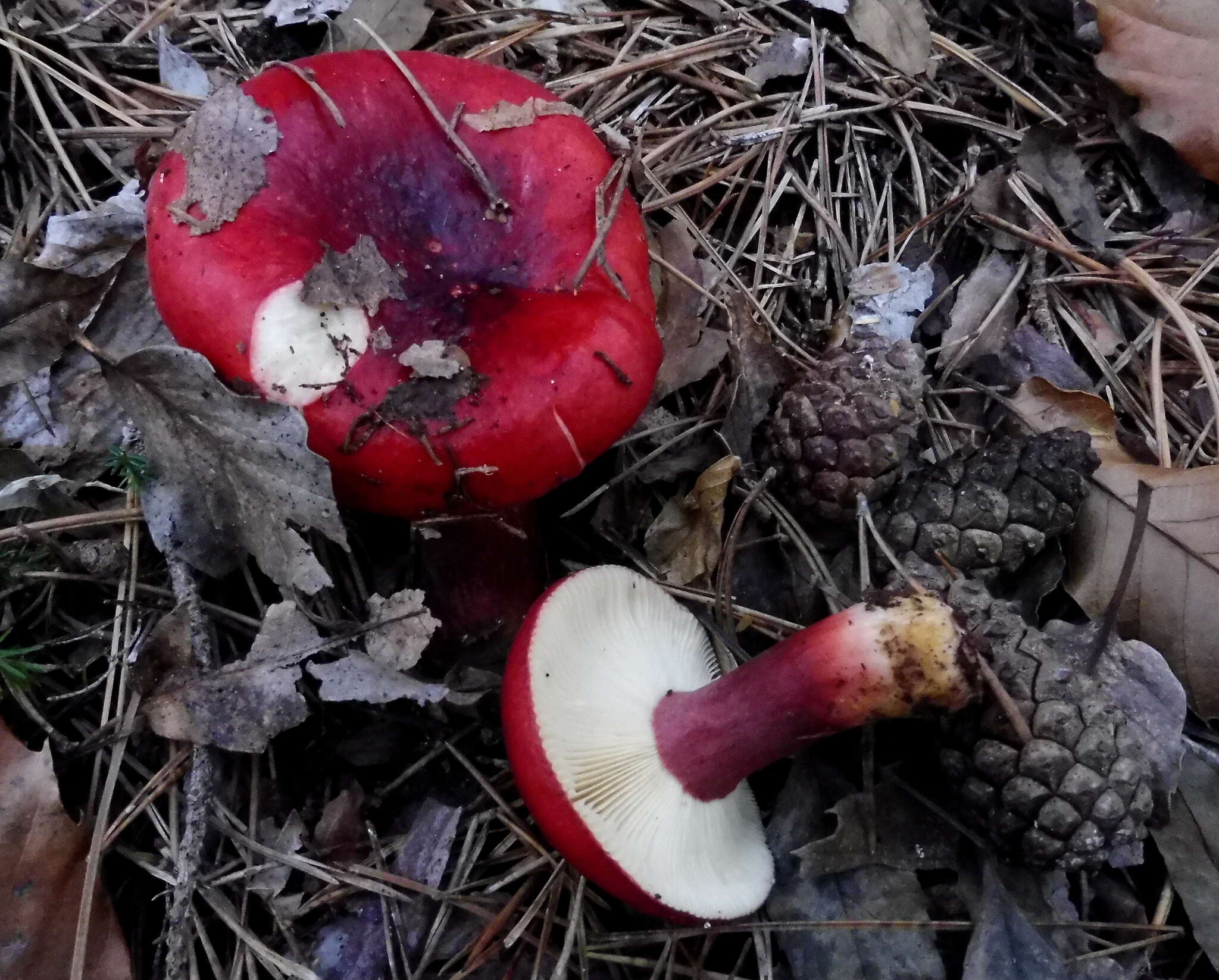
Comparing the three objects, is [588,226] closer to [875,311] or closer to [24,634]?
[875,311]

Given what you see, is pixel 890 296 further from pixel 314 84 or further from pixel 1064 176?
pixel 314 84

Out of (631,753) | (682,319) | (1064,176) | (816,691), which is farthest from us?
(1064,176)

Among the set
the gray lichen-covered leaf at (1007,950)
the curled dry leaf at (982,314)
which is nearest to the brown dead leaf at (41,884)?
the gray lichen-covered leaf at (1007,950)

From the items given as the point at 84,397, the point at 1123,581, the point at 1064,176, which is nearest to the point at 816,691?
the point at 1123,581

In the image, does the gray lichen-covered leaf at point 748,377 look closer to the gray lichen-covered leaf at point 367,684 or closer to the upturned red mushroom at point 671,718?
the upturned red mushroom at point 671,718

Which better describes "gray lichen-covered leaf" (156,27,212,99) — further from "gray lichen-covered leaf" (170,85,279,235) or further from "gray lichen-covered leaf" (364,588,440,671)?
"gray lichen-covered leaf" (364,588,440,671)

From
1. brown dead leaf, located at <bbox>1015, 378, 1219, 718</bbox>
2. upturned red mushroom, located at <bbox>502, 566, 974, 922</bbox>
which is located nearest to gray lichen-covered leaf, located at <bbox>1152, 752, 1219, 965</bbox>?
brown dead leaf, located at <bbox>1015, 378, 1219, 718</bbox>

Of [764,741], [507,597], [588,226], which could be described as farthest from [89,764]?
[588,226]
